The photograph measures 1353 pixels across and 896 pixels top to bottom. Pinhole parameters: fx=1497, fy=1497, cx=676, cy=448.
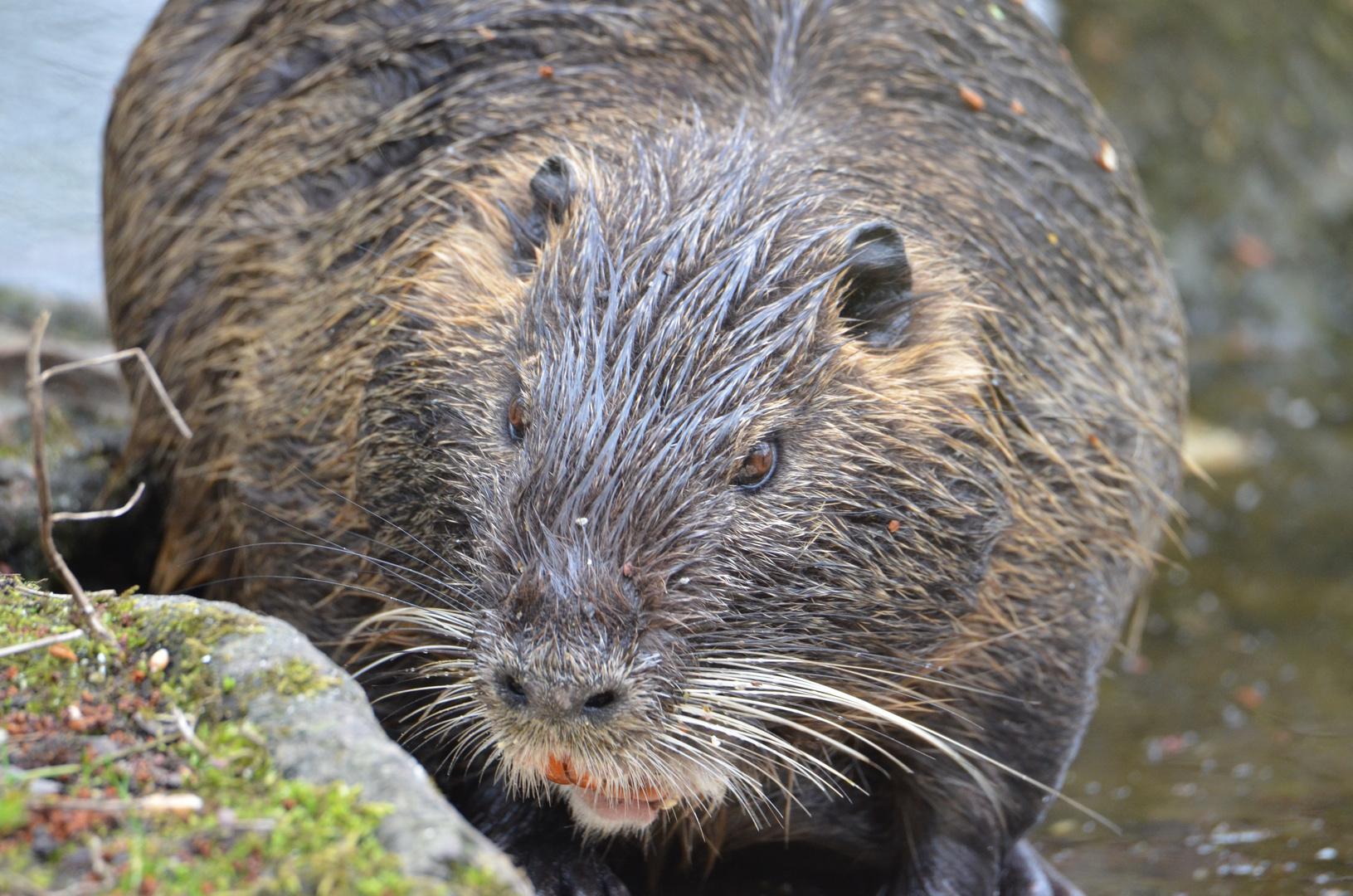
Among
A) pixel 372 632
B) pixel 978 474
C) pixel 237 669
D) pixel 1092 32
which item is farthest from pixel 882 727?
pixel 1092 32

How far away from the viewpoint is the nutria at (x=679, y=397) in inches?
100

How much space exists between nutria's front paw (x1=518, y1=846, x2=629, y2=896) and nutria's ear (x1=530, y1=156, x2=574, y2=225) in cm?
128

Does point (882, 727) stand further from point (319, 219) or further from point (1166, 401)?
point (319, 219)

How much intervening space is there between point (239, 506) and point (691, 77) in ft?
4.82

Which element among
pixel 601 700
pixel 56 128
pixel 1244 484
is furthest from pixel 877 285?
pixel 56 128

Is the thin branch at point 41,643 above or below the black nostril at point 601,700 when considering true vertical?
above

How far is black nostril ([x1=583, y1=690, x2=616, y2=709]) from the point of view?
2.29 meters

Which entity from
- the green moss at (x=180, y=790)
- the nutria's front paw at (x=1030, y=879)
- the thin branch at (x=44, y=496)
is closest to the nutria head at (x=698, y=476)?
the green moss at (x=180, y=790)

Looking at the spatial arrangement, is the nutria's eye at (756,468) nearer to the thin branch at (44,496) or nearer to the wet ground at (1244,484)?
the thin branch at (44,496)

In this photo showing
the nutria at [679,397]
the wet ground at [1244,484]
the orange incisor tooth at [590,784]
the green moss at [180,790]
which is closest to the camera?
the green moss at [180,790]

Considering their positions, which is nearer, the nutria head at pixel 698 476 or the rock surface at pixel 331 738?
the rock surface at pixel 331 738

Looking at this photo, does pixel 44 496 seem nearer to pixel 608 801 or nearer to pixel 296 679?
pixel 296 679

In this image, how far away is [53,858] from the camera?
1721 millimetres

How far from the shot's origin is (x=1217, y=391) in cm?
788
